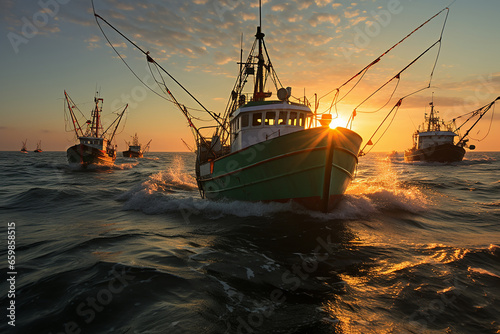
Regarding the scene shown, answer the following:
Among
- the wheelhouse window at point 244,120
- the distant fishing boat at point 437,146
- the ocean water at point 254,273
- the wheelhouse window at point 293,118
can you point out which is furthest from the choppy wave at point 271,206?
the distant fishing boat at point 437,146

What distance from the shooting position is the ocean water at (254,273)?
3881 mm

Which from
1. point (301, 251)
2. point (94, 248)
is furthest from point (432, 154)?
point (94, 248)

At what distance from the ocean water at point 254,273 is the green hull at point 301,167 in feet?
2.00

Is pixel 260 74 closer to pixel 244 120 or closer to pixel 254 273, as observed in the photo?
pixel 244 120

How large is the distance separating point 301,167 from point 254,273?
5050mm

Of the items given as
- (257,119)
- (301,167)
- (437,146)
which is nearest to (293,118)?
(257,119)

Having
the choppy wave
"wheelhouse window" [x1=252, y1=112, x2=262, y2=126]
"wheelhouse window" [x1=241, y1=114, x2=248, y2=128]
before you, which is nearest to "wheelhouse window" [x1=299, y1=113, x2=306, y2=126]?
"wheelhouse window" [x1=252, y1=112, x2=262, y2=126]

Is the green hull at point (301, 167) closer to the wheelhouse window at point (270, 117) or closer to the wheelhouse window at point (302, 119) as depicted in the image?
the wheelhouse window at point (270, 117)

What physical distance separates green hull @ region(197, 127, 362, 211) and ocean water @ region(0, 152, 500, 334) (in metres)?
0.61

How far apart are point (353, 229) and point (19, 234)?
38.1ft

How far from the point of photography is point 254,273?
557 cm

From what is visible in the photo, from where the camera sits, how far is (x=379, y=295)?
→ 4.68 metres

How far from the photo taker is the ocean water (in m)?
3.88

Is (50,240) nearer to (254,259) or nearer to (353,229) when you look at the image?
(254,259)
